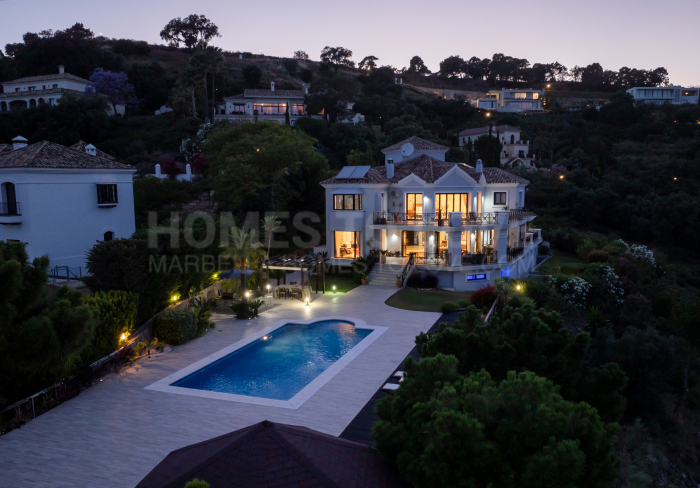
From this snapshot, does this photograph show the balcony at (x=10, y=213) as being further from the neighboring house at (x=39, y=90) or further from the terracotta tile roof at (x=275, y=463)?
the neighboring house at (x=39, y=90)

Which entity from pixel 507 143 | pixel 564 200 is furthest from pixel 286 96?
pixel 564 200

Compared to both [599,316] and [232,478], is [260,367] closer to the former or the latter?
[232,478]

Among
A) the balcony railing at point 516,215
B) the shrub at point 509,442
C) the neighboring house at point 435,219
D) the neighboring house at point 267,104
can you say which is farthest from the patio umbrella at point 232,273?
the neighboring house at point 267,104

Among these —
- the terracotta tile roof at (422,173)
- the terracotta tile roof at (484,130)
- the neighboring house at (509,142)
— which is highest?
the terracotta tile roof at (484,130)

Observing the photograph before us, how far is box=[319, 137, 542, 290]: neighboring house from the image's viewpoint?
29.0 metres

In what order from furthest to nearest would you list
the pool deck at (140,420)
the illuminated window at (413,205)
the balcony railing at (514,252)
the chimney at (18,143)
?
the illuminated window at (413,205) → the balcony railing at (514,252) → the chimney at (18,143) → the pool deck at (140,420)

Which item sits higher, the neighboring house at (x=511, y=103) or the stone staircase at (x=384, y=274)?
the neighboring house at (x=511, y=103)

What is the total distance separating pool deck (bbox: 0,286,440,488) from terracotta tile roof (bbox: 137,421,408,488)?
294 cm

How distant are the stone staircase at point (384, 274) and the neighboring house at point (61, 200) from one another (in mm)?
14447

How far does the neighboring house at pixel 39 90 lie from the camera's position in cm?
7050

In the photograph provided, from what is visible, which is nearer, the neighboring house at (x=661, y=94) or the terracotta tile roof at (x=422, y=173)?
the terracotta tile roof at (x=422, y=173)

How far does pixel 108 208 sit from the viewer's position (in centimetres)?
2720

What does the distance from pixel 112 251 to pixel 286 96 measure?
63.4m

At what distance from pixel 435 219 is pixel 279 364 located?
16.1 meters
